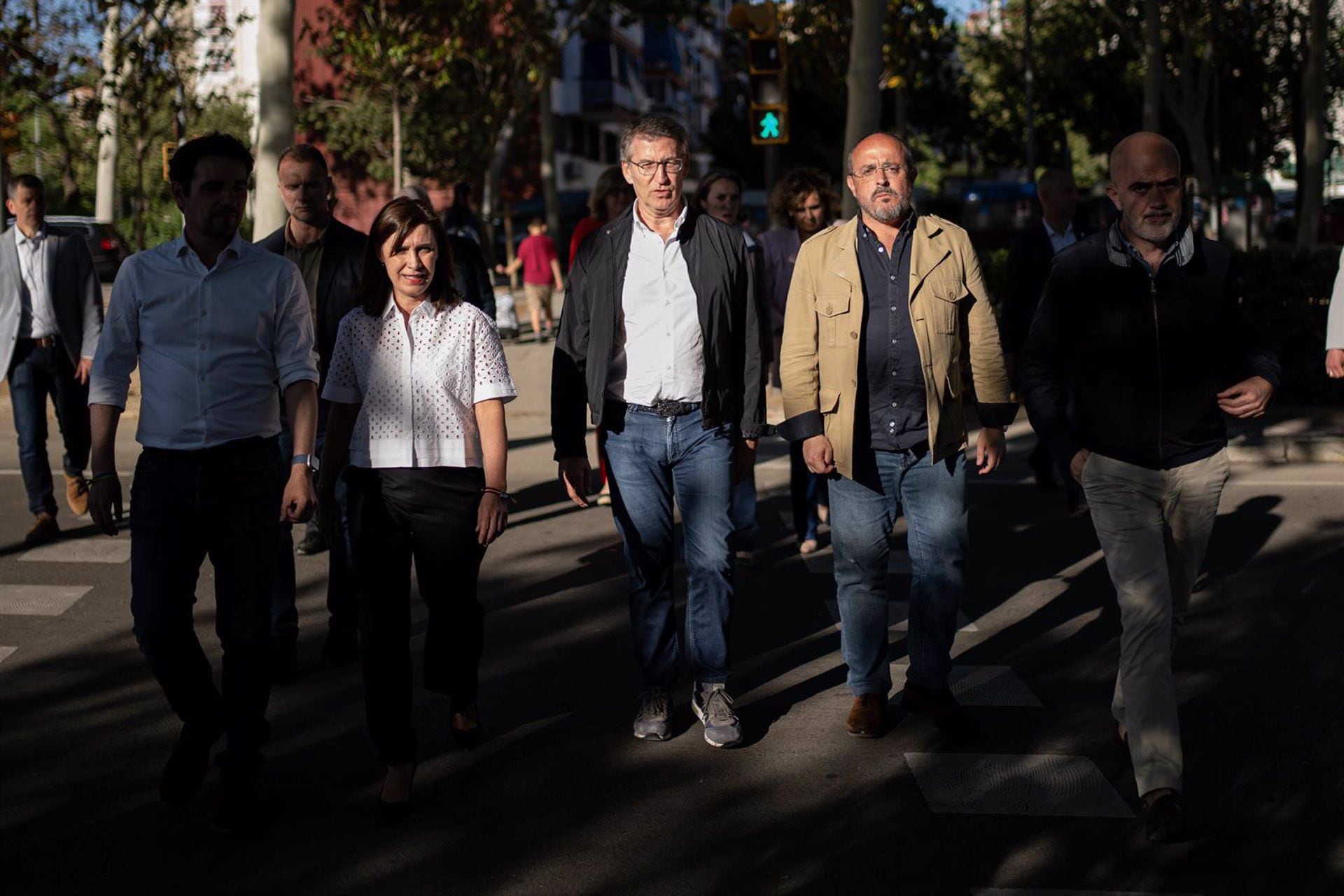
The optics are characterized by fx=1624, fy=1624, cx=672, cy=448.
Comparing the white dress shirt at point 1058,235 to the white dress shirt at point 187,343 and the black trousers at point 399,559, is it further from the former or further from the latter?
the white dress shirt at point 187,343

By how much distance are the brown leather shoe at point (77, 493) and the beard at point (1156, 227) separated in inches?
266

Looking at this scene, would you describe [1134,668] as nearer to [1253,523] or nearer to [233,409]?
[233,409]

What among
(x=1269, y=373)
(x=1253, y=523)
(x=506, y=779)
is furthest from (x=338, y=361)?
(x=1253, y=523)

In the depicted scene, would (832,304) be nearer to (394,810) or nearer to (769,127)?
(394,810)

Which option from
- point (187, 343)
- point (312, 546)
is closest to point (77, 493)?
point (312, 546)

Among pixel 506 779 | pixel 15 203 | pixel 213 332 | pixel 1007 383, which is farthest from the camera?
pixel 15 203

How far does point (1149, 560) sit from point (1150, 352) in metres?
0.58

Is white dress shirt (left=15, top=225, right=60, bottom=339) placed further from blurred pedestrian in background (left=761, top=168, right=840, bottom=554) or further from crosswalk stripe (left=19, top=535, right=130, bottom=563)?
blurred pedestrian in background (left=761, top=168, right=840, bottom=554)

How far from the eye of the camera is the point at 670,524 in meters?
5.30

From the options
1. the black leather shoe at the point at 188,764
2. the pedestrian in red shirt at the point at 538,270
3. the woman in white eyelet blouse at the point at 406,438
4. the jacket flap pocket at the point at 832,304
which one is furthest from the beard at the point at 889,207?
the pedestrian in red shirt at the point at 538,270

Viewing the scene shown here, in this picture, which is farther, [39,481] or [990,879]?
[39,481]

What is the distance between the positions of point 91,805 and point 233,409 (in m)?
1.23

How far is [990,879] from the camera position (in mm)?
4105

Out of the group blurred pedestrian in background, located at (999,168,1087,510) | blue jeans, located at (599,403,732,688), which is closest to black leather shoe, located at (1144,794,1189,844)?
blue jeans, located at (599,403,732,688)
